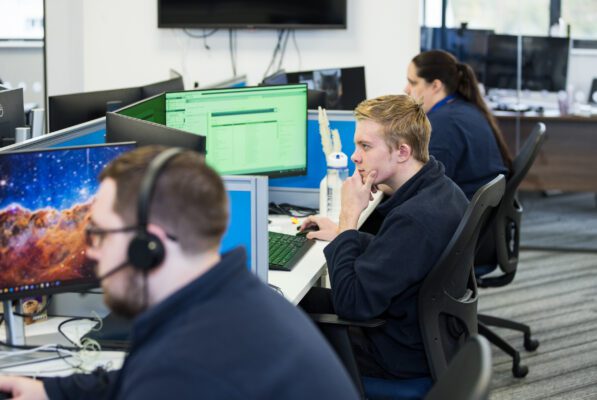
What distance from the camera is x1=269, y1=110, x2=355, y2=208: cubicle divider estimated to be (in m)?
3.57

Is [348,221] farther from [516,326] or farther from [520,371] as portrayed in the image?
[516,326]

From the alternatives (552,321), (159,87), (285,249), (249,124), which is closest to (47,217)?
(285,249)

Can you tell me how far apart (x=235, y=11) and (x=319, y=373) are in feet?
15.6

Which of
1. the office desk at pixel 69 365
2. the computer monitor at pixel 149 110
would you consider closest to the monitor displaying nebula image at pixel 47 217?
the office desk at pixel 69 365

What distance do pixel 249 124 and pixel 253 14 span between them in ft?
Result: 8.51

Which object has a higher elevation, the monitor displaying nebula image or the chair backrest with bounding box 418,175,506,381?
the monitor displaying nebula image

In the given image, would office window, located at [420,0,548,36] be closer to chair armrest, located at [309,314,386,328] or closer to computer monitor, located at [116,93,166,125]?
computer monitor, located at [116,93,166,125]

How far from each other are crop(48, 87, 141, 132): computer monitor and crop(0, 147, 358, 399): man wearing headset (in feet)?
5.89

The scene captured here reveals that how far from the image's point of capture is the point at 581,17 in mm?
5320

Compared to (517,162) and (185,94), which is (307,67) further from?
(185,94)

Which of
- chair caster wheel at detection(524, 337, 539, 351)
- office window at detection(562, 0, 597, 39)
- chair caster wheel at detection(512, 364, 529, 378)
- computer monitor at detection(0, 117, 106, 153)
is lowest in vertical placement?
chair caster wheel at detection(512, 364, 529, 378)

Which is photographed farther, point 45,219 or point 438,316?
point 438,316

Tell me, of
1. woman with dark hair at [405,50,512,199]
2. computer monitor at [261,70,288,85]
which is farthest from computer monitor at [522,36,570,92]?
computer monitor at [261,70,288,85]

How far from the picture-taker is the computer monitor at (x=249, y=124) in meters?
3.16
